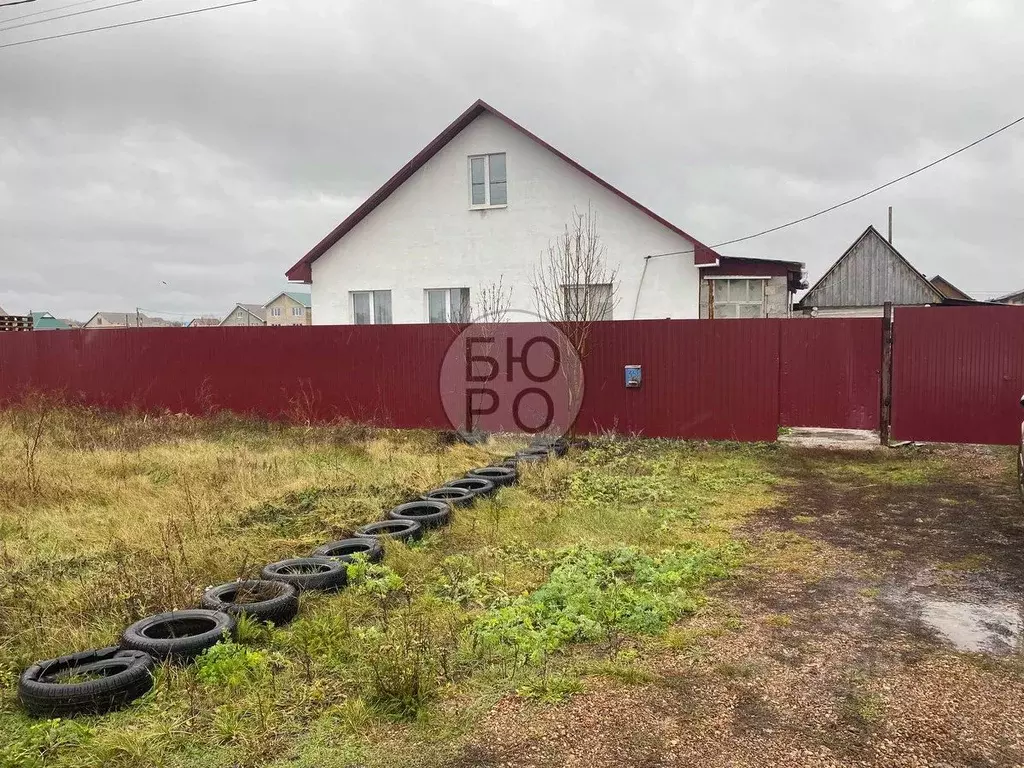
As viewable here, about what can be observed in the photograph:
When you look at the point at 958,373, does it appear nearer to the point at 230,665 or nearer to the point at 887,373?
the point at 887,373

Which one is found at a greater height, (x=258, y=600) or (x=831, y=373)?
(x=831, y=373)

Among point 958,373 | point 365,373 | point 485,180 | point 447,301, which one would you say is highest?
point 485,180

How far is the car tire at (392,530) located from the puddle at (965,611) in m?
3.73

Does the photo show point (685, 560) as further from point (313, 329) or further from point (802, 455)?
point (313, 329)

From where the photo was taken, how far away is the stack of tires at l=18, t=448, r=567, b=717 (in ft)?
11.7

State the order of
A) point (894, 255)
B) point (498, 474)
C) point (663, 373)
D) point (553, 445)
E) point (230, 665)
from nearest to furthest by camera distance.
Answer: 1. point (230, 665)
2. point (498, 474)
3. point (553, 445)
4. point (663, 373)
5. point (894, 255)

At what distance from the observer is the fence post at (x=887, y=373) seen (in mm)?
10586

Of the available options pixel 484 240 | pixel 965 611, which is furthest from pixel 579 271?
pixel 965 611

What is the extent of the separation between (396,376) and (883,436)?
8.23m

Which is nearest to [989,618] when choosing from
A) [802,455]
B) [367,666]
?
[367,666]

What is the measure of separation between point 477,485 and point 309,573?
131 inches

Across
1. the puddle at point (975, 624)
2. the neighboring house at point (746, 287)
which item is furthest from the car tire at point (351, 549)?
the neighboring house at point (746, 287)

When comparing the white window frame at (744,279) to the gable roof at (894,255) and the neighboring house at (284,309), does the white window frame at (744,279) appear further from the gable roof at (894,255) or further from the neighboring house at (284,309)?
the neighboring house at (284,309)

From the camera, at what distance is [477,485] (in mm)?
8539
